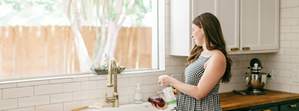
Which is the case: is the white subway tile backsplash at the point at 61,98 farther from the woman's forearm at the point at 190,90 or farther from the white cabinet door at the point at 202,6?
the white cabinet door at the point at 202,6

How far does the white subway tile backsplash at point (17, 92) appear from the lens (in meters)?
2.71

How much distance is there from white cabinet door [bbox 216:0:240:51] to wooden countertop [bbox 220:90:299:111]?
45 centimetres

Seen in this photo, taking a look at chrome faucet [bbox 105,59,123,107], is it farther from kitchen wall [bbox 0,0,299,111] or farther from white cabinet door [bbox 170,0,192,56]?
white cabinet door [bbox 170,0,192,56]

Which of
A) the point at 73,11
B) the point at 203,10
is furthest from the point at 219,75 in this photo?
the point at 73,11

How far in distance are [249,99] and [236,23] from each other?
682 millimetres

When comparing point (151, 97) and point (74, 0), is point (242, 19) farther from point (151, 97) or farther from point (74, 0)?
point (74, 0)

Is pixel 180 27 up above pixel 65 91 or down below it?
above

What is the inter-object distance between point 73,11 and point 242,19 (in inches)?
60.1

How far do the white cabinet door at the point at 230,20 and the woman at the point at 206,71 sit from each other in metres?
0.90

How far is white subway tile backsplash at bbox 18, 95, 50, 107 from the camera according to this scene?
2781 mm

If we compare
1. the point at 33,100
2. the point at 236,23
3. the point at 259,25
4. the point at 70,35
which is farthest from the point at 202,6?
the point at 33,100

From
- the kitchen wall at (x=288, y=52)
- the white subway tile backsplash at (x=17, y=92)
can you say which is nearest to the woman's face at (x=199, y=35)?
the white subway tile backsplash at (x=17, y=92)

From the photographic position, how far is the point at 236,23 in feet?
11.8

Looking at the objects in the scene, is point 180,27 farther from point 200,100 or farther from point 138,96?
point 200,100
